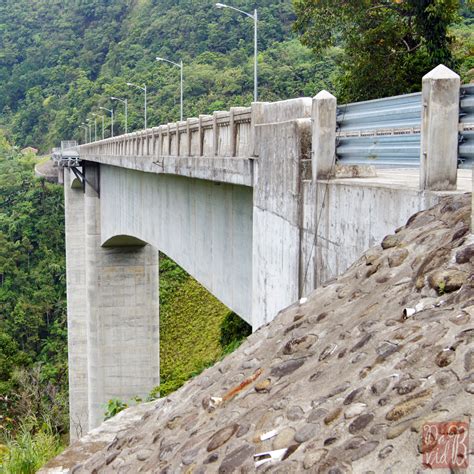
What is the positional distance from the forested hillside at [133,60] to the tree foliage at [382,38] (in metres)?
40.6

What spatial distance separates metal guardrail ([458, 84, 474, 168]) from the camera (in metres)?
5.25

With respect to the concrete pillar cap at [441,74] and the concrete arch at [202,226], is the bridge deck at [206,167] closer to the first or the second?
the concrete arch at [202,226]

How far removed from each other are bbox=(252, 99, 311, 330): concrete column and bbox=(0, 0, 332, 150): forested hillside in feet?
176

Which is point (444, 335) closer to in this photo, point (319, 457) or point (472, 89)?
point (319, 457)

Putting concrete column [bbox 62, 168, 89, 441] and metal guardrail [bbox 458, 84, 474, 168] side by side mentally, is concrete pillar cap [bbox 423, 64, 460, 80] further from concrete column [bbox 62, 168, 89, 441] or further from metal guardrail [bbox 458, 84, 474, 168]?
concrete column [bbox 62, 168, 89, 441]

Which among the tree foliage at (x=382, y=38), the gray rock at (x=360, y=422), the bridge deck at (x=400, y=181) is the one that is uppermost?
the tree foliage at (x=382, y=38)

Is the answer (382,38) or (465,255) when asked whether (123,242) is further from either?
(465,255)

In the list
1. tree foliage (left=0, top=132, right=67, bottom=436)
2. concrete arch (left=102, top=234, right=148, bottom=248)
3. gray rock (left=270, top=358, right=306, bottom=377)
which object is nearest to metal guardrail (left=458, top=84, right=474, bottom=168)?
gray rock (left=270, top=358, right=306, bottom=377)

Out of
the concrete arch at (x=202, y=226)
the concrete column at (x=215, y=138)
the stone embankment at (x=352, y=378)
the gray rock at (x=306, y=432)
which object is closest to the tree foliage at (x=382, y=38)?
the concrete arch at (x=202, y=226)

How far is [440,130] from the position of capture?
209 inches

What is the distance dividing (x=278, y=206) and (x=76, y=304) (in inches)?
1205

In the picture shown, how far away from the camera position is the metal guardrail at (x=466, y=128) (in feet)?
17.2

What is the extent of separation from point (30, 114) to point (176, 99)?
5251cm

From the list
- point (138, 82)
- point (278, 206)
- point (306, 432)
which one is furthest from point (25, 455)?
point (138, 82)
